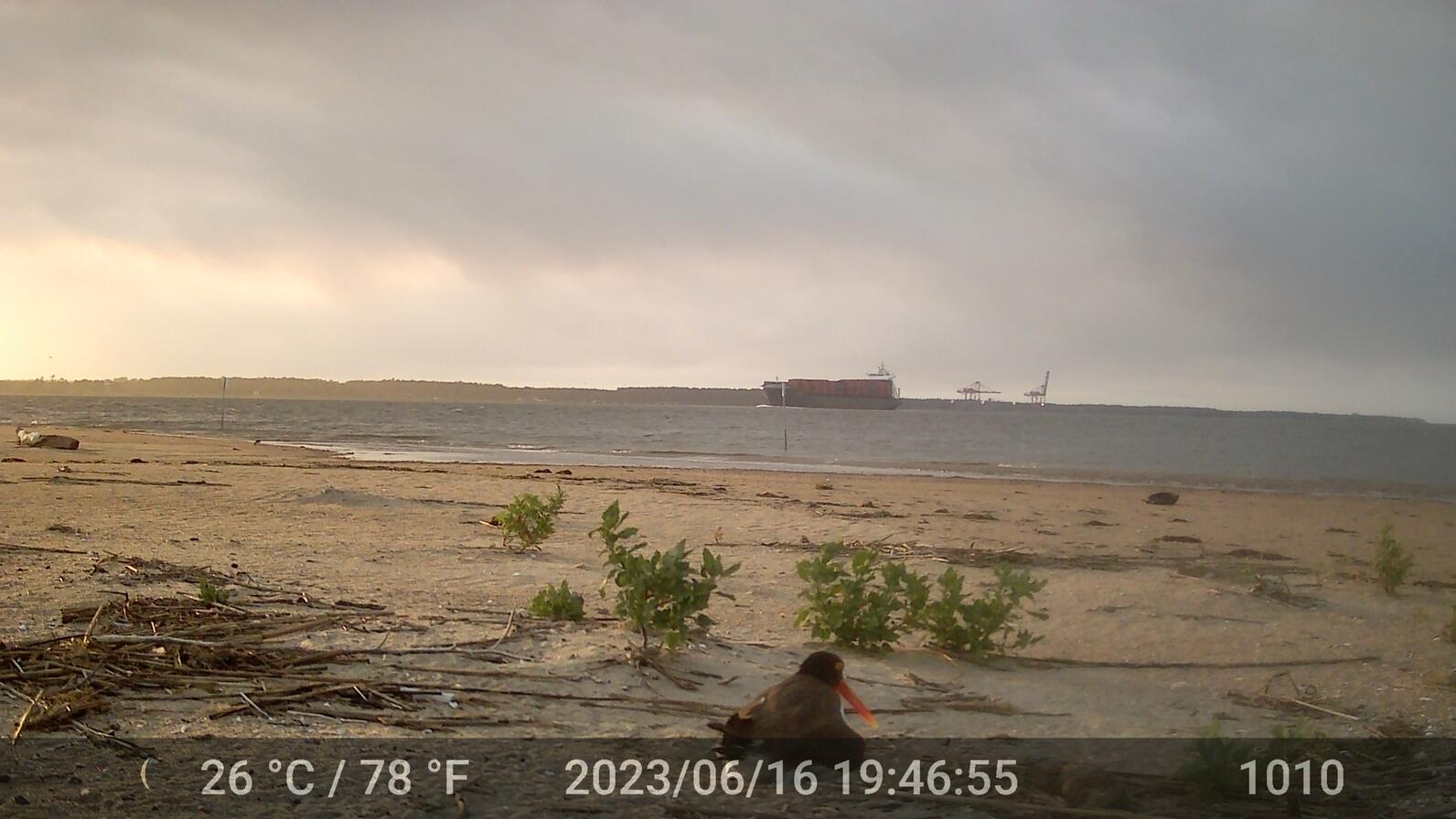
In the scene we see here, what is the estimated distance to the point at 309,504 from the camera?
38.2 ft

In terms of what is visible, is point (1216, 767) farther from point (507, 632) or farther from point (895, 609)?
point (507, 632)

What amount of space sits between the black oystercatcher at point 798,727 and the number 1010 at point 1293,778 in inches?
59.4

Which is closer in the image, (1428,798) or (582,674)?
(1428,798)

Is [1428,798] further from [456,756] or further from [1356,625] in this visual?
[1356,625]

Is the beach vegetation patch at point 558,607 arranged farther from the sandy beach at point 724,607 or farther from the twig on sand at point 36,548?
the twig on sand at point 36,548

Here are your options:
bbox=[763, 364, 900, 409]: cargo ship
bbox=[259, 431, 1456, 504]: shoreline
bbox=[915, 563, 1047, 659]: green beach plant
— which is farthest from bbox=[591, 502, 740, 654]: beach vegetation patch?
bbox=[763, 364, 900, 409]: cargo ship

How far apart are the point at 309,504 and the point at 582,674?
8.30 metres

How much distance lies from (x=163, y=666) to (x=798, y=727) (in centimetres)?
282

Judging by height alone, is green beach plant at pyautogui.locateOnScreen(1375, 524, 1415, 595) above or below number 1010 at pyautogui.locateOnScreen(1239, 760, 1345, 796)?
above

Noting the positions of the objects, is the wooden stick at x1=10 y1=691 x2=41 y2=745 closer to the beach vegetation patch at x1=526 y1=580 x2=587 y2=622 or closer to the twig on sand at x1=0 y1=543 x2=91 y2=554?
the beach vegetation patch at x1=526 y1=580 x2=587 y2=622

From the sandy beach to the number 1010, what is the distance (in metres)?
0.41

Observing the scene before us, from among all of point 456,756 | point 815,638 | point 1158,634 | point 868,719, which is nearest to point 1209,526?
point 1158,634

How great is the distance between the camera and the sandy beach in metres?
4.45

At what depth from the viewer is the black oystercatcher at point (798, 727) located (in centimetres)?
373
